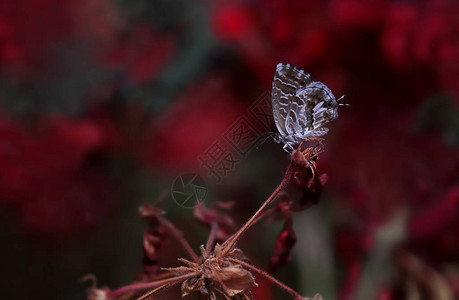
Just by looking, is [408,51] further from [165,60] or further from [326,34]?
[165,60]

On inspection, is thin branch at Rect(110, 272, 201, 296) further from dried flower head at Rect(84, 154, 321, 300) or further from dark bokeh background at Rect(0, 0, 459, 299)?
dark bokeh background at Rect(0, 0, 459, 299)

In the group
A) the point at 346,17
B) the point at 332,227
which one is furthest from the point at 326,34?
the point at 332,227

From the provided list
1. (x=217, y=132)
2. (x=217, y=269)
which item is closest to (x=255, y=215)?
(x=217, y=269)

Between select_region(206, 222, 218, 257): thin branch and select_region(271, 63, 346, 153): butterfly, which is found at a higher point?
select_region(271, 63, 346, 153): butterfly

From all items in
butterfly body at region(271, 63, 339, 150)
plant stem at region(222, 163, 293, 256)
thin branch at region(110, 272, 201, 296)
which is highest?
butterfly body at region(271, 63, 339, 150)

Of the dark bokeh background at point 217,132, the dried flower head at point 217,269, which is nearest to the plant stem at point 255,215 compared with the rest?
the dried flower head at point 217,269

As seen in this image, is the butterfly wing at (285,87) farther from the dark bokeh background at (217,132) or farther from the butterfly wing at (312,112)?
the dark bokeh background at (217,132)

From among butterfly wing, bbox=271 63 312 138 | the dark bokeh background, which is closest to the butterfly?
butterfly wing, bbox=271 63 312 138

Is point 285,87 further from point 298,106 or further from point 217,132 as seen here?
point 217,132
